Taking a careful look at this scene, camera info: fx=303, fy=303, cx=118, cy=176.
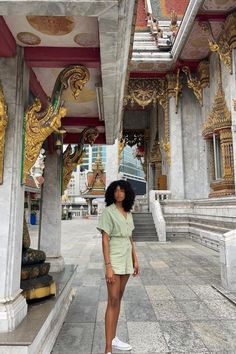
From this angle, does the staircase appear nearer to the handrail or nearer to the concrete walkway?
the handrail

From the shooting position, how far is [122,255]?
287 centimetres

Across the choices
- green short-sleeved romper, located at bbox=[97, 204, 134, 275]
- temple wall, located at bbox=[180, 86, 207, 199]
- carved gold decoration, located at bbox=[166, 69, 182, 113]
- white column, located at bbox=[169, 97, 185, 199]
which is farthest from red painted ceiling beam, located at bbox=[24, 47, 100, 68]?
carved gold decoration, located at bbox=[166, 69, 182, 113]

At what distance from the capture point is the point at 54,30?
268 cm

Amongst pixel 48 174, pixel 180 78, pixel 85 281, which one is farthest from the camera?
pixel 180 78

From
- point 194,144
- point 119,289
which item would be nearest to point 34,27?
point 119,289

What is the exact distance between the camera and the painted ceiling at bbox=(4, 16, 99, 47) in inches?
99.2

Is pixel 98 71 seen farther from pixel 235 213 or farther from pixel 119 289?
pixel 235 213

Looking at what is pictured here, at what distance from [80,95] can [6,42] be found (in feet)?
5.76

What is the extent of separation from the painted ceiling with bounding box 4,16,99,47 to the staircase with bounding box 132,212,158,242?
38.9 ft

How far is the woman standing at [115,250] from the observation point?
2814 mm

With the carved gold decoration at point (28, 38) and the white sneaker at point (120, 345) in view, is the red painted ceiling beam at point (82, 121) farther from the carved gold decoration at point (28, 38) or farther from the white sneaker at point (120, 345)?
the white sneaker at point (120, 345)

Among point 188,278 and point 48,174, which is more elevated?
point 48,174

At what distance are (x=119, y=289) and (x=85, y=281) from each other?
3437 millimetres

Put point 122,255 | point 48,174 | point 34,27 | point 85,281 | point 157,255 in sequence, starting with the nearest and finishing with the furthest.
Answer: point 34,27
point 122,255
point 48,174
point 85,281
point 157,255
